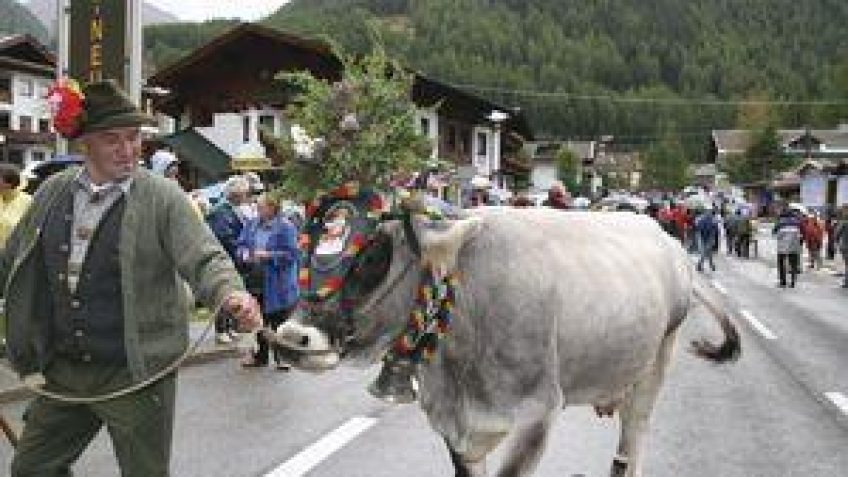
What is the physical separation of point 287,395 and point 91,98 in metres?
6.17

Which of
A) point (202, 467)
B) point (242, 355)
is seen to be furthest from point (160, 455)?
point (242, 355)

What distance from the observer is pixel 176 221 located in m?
4.30

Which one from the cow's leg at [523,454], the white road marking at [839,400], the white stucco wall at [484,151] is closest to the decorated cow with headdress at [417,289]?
the cow's leg at [523,454]

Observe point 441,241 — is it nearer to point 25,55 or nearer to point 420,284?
point 420,284

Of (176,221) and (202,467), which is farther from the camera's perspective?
(202,467)

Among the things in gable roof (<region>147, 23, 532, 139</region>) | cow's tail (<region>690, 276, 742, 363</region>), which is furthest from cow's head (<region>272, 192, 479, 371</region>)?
gable roof (<region>147, 23, 532, 139</region>)

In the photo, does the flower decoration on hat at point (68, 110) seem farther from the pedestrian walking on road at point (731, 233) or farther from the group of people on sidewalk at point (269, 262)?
the pedestrian walking on road at point (731, 233)

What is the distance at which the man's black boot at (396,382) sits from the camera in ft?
15.3

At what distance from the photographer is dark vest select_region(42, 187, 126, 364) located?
420 centimetres

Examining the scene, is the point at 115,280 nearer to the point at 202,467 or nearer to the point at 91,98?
the point at 91,98

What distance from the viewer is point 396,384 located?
186 inches

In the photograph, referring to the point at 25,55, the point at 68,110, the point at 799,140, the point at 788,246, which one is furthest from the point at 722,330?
the point at 799,140

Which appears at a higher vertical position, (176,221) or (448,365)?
(176,221)

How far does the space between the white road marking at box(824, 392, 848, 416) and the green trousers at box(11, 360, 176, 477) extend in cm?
704
